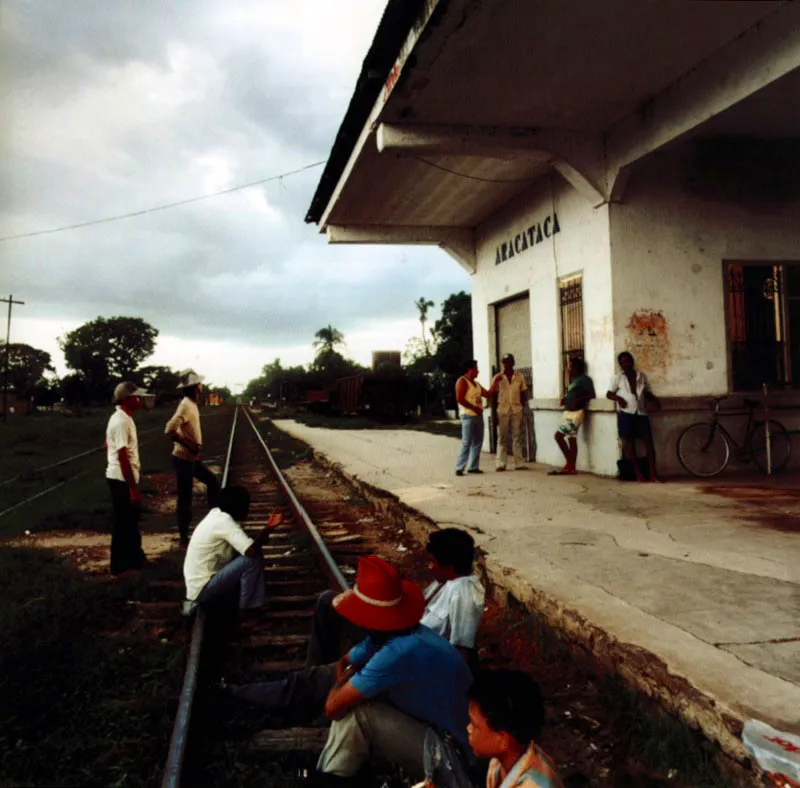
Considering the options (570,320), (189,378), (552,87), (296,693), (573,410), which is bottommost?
(296,693)

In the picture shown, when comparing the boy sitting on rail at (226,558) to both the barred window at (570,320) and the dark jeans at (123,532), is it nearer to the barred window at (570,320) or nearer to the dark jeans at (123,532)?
the dark jeans at (123,532)

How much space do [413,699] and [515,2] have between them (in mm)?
5355

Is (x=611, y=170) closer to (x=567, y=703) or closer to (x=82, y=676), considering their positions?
(x=567, y=703)

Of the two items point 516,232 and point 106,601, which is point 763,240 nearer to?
point 516,232

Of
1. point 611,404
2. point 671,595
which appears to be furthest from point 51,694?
point 611,404

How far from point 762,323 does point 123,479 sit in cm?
820

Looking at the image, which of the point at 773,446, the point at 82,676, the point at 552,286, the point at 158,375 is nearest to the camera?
the point at 82,676

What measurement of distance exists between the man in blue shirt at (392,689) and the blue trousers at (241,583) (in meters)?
1.89

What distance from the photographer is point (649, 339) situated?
361 inches

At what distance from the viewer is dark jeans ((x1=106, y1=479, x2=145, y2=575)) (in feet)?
20.0

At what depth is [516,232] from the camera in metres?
12.1

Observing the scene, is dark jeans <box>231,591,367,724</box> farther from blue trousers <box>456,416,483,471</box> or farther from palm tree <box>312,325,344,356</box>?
palm tree <box>312,325,344,356</box>

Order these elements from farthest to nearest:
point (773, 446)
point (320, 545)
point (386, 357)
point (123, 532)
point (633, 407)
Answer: point (386, 357) < point (773, 446) < point (633, 407) < point (320, 545) < point (123, 532)

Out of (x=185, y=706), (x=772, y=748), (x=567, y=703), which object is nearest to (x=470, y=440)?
(x=567, y=703)
